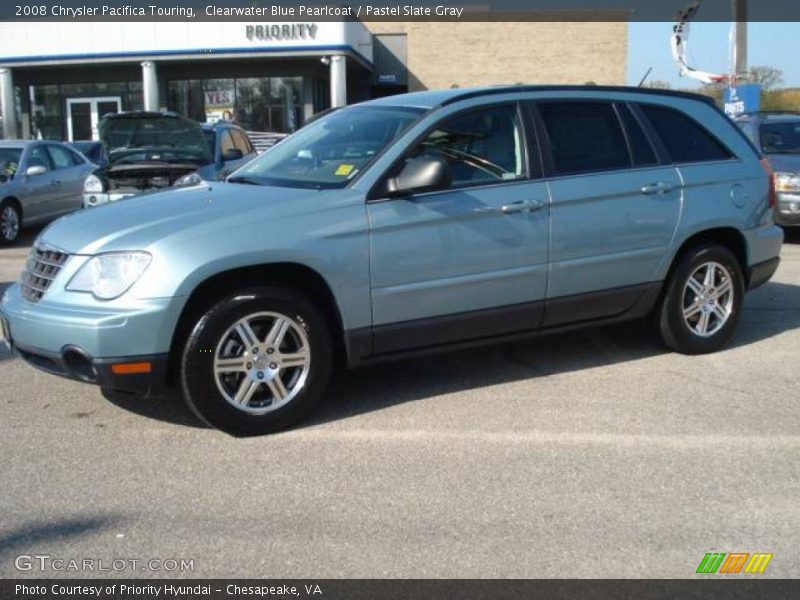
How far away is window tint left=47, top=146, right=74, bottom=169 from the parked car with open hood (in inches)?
77.7

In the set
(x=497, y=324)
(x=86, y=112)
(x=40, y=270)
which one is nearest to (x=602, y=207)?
(x=497, y=324)

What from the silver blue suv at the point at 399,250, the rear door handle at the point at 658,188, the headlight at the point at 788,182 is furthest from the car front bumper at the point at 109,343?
the headlight at the point at 788,182

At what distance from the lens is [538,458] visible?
14.0ft

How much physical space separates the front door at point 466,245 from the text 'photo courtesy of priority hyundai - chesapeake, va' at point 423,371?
0.05 feet

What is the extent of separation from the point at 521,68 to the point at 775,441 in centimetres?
3927

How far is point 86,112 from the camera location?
36312 mm

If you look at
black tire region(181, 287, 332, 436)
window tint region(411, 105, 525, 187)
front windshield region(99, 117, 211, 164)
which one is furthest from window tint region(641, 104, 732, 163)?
front windshield region(99, 117, 211, 164)

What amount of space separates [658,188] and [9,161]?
10305 mm

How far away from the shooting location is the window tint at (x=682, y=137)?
233 inches

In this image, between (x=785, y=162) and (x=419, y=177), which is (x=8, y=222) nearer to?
(x=419, y=177)

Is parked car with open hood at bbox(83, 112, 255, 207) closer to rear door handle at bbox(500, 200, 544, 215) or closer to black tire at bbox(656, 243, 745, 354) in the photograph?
rear door handle at bbox(500, 200, 544, 215)

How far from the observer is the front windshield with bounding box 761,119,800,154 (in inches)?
490

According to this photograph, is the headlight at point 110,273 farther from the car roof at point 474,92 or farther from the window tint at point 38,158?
the window tint at point 38,158

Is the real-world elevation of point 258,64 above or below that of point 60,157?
above
